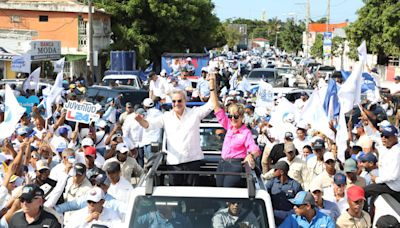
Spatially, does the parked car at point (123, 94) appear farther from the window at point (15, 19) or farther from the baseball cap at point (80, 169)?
the window at point (15, 19)

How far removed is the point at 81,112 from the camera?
514 inches

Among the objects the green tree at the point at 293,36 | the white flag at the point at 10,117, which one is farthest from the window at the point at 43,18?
the green tree at the point at 293,36

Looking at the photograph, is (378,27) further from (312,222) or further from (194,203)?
(194,203)

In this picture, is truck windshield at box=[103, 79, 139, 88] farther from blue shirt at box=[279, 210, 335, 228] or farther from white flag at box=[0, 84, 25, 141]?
blue shirt at box=[279, 210, 335, 228]

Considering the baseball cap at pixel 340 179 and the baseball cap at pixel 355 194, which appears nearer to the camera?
the baseball cap at pixel 355 194

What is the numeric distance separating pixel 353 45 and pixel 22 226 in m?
42.4

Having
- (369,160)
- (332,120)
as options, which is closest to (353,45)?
(332,120)

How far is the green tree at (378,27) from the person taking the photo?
41.2 m

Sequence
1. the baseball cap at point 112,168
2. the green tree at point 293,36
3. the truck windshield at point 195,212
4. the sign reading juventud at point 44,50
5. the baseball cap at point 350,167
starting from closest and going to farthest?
the truck windshield at point 195,212 < the baseball cap at point 112,168 < the baseball cap at point 350,167 < the sign reading juventud at point 44,50 < the green tree at point 293,36

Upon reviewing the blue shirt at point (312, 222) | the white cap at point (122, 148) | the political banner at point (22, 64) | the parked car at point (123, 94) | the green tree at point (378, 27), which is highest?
the green tree at point (378, 27)

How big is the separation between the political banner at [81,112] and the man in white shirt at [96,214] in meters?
5.89

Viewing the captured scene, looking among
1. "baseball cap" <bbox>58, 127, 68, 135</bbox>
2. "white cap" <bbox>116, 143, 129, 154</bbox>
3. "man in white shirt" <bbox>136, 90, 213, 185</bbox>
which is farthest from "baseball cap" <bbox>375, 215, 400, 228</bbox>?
"baseball cap" <bbox>58, 127, 68, 135</bbox>

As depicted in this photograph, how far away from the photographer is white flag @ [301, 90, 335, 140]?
37.6 ft

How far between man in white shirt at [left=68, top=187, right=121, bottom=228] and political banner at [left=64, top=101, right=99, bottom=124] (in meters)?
5.89
